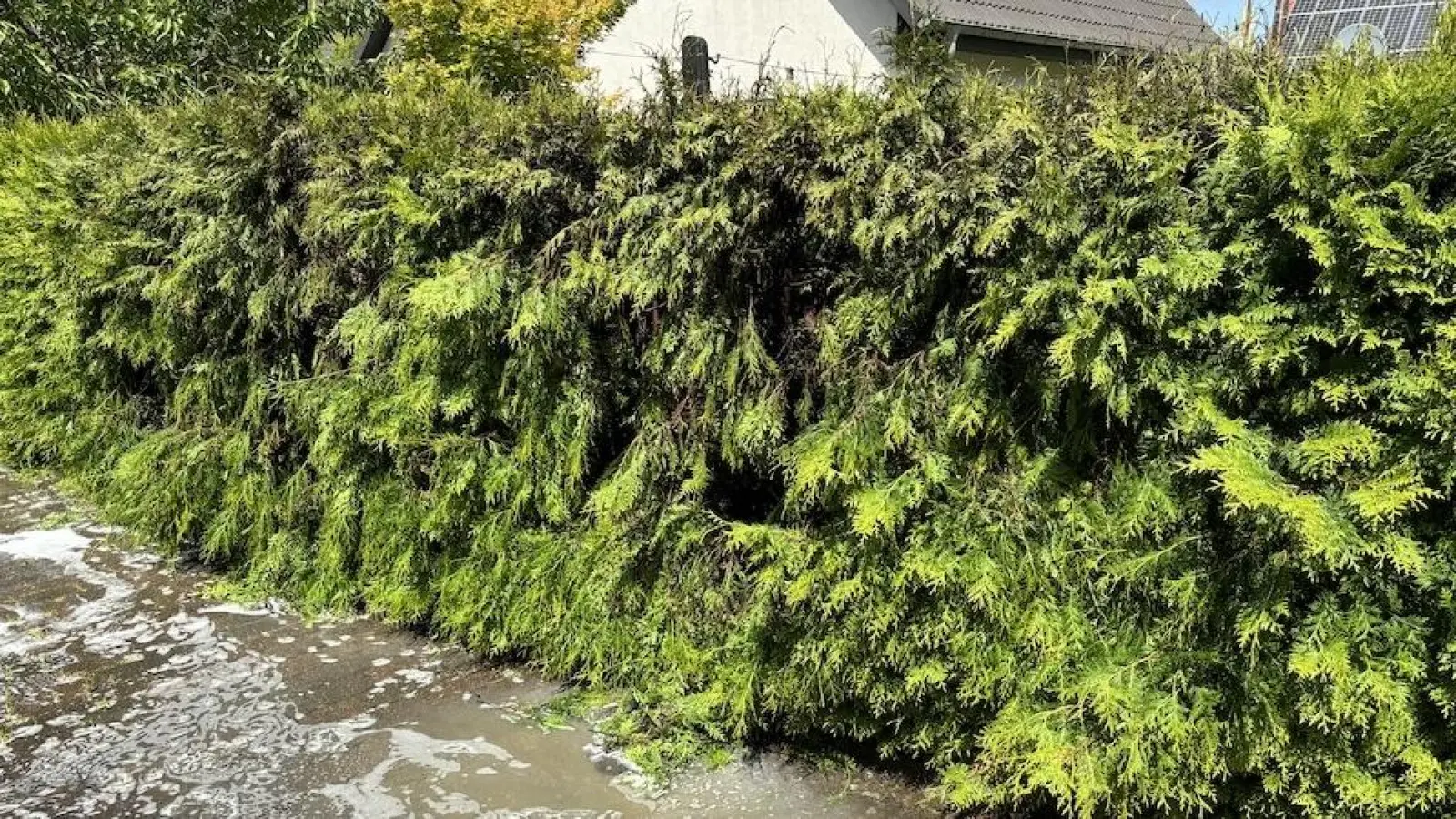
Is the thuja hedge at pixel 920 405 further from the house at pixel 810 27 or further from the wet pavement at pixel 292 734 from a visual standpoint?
the house at pixel 810 27

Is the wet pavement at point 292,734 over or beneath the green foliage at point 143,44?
beneath

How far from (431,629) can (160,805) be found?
4.53 ft

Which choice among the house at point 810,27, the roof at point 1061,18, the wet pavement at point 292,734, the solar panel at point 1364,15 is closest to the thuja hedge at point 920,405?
the wet pavement at point 292,734

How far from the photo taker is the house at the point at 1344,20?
9.30ft

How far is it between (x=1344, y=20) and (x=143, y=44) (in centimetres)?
1157

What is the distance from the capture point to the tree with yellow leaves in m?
9.90

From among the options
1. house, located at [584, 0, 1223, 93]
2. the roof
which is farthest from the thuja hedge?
house, located at [584, 0, 1223, 93]

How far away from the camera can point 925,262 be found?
3.07m

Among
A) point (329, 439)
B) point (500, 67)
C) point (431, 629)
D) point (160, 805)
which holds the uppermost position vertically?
point (500, 67)

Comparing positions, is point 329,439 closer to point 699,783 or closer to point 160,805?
point 160,805

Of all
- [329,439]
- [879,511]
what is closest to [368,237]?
[329,439]

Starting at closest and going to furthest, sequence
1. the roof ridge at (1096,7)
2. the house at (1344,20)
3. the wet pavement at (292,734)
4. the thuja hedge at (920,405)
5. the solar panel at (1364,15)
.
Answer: the thuja hedge at (920,405), the house at (1344,20), the wet pavement at (292,734), the solar panel at (1364,15), the roof ridge at (1096,7)

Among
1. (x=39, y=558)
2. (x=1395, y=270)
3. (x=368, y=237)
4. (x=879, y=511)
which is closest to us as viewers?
(x=1395, y=270)

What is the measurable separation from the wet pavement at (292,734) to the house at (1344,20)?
2.52 metres
